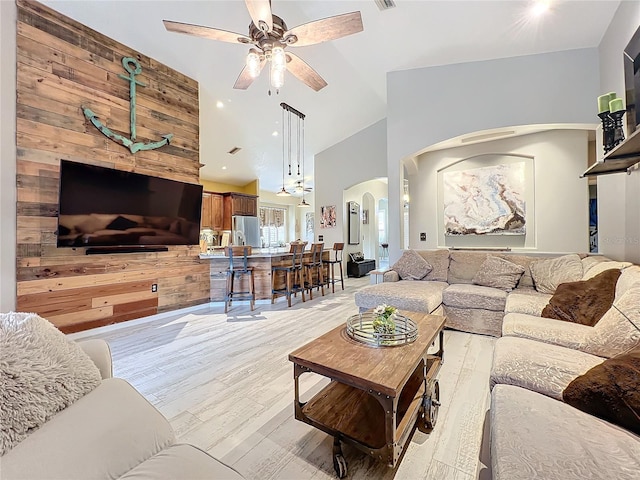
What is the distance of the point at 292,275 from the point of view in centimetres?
507

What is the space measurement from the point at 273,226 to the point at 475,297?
824 centimetres


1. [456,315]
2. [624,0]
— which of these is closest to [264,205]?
[456,315]

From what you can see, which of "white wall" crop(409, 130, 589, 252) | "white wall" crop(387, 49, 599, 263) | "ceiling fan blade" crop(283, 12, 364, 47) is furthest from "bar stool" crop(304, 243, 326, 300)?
"ceiling fan blade" crop(283, 12, 364, 47)

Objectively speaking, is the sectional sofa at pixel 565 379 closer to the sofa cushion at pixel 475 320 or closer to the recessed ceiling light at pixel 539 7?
the sofa cushion at pixel 475 320

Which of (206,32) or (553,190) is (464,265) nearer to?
(553,190)

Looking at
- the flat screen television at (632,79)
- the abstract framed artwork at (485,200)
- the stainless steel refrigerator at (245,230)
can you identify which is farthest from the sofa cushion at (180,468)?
the stainless steel refrigerator at (245,230)

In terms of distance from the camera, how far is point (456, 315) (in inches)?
132

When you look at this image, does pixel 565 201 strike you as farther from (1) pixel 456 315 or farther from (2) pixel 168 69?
(2) pixel 168 69

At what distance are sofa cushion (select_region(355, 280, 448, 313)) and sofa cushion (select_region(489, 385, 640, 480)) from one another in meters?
1.85

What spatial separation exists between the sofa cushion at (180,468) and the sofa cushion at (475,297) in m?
3.09

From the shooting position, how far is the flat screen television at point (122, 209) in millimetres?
3049

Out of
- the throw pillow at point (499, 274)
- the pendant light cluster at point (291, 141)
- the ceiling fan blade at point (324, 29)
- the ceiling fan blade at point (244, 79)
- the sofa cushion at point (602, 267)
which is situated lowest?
the throw pillow at point (499, 274)

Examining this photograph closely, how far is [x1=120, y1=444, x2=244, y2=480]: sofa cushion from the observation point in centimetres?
78

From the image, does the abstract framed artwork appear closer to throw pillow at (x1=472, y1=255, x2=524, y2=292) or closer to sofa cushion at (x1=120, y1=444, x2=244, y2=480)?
throw pillow at (x1=472, y1=255, x2=524, y2=292)
